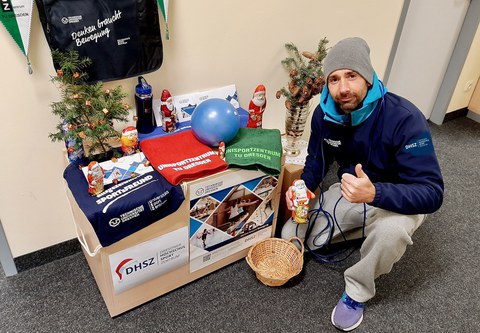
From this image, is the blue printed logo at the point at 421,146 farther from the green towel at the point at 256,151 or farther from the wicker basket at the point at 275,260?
the wicker basket at the point at 275,260

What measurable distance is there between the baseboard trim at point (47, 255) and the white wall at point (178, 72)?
3 cm

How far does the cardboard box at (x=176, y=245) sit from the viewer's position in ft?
4.46

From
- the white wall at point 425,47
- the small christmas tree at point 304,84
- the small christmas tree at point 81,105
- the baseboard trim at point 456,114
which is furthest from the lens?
the baseboard trim at point 456,114

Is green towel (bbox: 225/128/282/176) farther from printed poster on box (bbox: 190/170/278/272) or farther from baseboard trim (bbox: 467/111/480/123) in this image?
baseboard trim (bbox: 467/111/480/123)

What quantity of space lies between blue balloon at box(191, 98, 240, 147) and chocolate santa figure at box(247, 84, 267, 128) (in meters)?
0.19

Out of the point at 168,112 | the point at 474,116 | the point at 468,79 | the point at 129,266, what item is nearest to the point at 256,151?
the point at 168,112

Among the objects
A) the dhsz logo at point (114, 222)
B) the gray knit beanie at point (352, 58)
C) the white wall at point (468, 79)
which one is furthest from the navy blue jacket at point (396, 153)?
the white wall at point (468, 79)

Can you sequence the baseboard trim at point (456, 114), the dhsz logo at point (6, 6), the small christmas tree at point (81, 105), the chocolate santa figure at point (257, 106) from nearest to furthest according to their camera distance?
the dhsz logo at point (6, 6) → the small christmas tree at point (81, 105) → the chocolate santa figure at point (257, 106) → the baseboard trim at point (456, 114)

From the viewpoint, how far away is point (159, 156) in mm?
1459

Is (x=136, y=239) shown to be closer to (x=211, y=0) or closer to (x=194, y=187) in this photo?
(x=194, y=187)

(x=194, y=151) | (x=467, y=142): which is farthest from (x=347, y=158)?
(x=467, y=142)

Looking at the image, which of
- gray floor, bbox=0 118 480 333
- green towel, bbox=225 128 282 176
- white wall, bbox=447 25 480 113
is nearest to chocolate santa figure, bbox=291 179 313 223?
green towel, bbox=225 128 282 176

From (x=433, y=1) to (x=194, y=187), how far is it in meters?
2.07

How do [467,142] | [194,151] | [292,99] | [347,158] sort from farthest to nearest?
1. [467,142]
2. [292,99]
3. [347,158]
4. [194,151]
